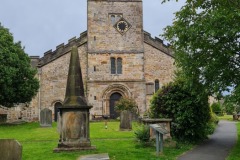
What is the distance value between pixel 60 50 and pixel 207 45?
25.7 metres

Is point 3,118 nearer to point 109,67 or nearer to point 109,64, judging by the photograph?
point 109,67

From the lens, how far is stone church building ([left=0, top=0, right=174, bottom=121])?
118 feet

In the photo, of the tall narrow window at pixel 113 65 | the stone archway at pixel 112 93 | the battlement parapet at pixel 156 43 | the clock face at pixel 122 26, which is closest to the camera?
the stone archway at pixel 112 93

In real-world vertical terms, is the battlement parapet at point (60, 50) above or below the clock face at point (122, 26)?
below

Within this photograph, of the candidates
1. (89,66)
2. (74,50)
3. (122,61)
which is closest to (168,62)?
(122,61)

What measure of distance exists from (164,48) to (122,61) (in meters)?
4.84

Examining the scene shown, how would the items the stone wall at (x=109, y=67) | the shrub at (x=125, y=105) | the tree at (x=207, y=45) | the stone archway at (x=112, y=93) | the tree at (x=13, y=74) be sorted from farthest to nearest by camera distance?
the stone wall at (x=109, y=67) < the stone archway at (x=112, y=93) < the shrub at (x=125, y=105) < the tree at (x=13, y=74) < the tree at (x=207, y=45)

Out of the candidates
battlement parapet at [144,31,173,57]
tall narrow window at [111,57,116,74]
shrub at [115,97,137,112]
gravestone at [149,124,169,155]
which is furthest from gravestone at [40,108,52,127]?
gravestone at [149,124,169,155]

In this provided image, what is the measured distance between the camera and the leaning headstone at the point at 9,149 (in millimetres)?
7699

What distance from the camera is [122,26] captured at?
37.0m

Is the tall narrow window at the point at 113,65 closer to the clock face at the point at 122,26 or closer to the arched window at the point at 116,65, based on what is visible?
the arched window at the point at 116,65

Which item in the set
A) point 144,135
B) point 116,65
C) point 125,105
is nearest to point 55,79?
point 116,65

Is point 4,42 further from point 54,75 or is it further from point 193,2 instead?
point 193,2

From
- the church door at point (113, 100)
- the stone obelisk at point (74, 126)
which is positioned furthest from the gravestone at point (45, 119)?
the stone obelisk at point (74, 126)
